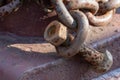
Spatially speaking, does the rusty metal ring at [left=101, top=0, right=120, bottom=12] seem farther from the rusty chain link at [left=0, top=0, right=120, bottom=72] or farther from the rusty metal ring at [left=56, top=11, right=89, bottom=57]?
the rusty metal ring at [left=56, top=11, right=89, bottom=57]

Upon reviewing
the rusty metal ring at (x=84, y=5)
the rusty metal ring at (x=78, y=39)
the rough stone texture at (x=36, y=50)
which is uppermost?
the rusty metal ring at (x=84, y=5)

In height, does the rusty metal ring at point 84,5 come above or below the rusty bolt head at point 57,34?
above

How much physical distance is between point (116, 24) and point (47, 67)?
44 centimetres

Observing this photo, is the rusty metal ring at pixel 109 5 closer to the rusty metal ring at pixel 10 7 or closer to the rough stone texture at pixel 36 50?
the rough stone texture at pixel 36 50

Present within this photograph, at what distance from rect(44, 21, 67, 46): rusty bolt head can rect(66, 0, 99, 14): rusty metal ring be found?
100mm

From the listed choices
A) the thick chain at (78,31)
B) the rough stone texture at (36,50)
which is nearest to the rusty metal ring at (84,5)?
the thick chain at (78,31)

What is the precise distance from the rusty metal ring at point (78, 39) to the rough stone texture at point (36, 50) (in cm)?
4

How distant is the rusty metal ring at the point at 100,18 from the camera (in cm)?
134

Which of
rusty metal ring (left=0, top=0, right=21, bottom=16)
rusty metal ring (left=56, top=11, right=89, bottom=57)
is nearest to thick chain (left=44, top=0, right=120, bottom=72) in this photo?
rusty metal ring (left=56, top=11, right=89, bottom=57)

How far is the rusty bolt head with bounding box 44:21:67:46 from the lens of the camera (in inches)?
46.8

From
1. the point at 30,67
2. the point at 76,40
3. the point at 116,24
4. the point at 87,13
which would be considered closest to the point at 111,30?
the point at 116,24

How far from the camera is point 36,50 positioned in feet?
4.29

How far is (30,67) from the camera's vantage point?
47.1 inches

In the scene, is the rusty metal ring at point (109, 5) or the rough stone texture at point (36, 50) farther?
the rusty metal ring at point (109, 5)
